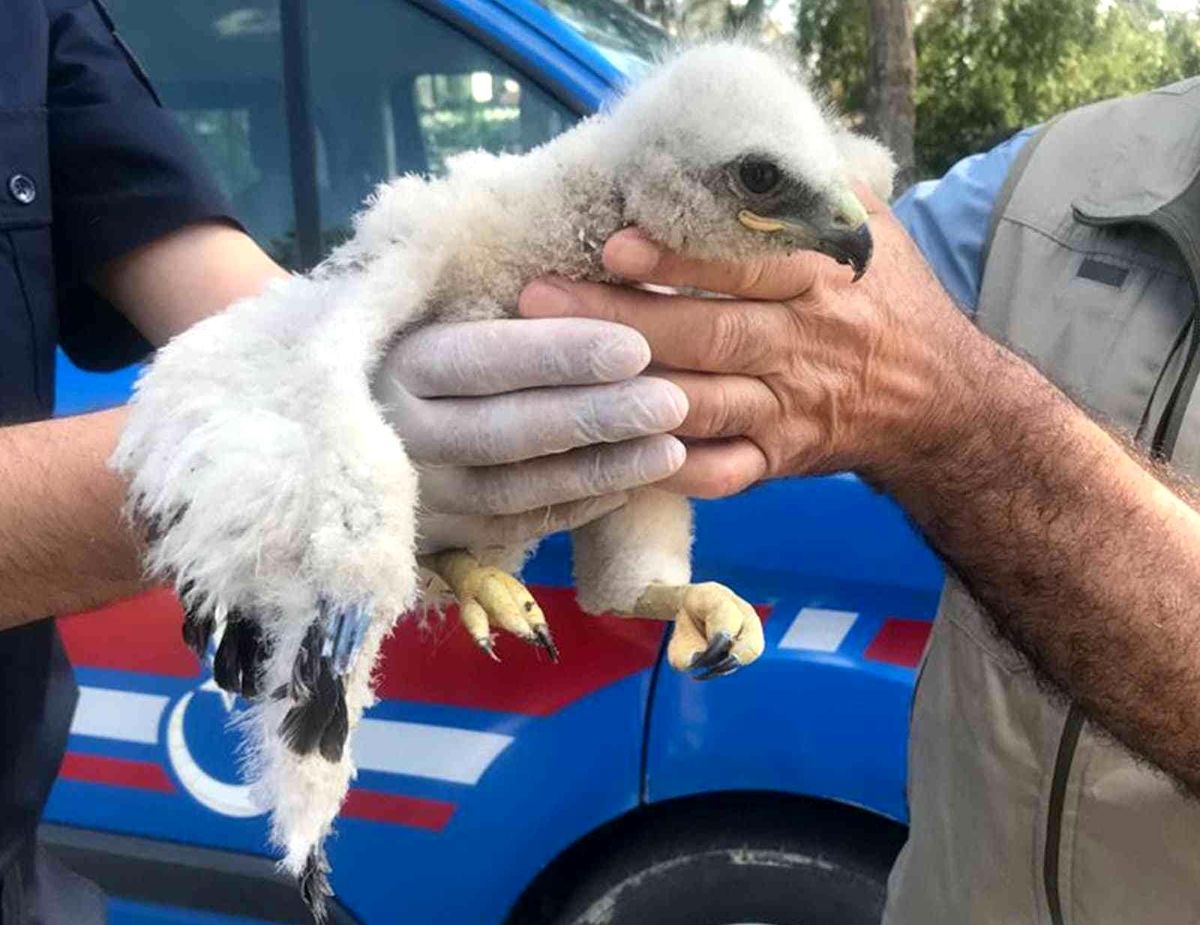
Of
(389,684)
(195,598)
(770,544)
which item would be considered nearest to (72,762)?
(389,684)

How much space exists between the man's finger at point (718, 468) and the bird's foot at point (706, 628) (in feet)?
0.37

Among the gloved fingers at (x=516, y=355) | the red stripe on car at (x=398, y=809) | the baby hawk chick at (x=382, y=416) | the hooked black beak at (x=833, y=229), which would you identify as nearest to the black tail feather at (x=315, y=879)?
the baby hawk chick at (x=382, y=416)

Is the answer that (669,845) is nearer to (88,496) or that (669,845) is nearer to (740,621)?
(740,621)

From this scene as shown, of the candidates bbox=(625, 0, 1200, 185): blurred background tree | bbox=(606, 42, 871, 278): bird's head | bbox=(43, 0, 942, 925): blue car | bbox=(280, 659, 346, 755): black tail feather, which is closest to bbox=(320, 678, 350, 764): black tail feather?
bbox=(280, 659, 346, 755): black tail feather

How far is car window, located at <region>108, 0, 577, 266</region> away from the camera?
2531mm

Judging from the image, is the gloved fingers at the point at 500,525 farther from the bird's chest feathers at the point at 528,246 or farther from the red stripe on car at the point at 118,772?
the red stripe on car at the point at 118,772

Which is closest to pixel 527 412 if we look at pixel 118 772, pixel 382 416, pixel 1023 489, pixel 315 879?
pixel 382 416

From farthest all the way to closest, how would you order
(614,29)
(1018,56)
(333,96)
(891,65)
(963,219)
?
(1018,56) → (891,65) → (614,29) → (333,96) → (963,219)

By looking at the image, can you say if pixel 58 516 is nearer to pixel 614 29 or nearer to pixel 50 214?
pixel 50 214

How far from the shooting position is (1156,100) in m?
1.67

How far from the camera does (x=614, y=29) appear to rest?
2.81 m

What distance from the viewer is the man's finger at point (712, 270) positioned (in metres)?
1.22

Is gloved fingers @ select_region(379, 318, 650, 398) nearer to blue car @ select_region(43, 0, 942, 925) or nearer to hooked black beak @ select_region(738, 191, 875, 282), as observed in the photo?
hooked black beak @ select_region(738, 191, 875, 282)

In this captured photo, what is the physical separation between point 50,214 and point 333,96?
1.13 metres
